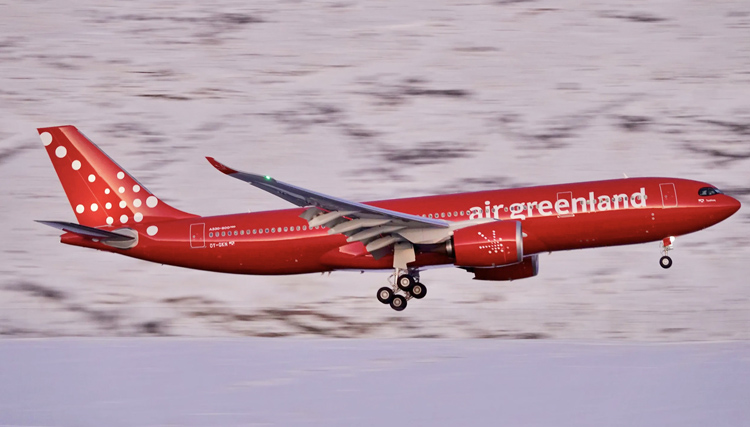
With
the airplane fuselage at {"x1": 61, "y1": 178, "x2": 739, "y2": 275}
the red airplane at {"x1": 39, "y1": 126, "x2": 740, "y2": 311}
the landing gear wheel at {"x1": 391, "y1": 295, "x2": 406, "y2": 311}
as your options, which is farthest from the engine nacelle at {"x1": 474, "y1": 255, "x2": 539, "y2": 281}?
the landing gear wheel at {"x1": 391, "y1": 295, "x2": 406, "y2": 311}

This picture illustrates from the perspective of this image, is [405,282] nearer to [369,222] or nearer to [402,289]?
[402,289]

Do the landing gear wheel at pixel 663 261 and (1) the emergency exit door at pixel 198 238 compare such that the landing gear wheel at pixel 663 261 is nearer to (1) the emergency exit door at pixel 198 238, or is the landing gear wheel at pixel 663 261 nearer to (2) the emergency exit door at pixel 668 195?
(2) the emergency exit door at pixel 668 195

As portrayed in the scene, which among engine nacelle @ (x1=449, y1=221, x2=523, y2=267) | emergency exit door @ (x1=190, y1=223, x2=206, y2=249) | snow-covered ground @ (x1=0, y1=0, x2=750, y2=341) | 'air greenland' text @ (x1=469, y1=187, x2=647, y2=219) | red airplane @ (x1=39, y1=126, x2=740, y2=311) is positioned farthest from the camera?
snow-covered ground @ (x1=0, y1=0, x2=750, y2=341)

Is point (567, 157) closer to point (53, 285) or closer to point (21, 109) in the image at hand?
point (53, 285)

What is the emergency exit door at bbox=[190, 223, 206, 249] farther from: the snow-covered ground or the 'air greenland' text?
the snow-covered ground

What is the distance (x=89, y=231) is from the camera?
3491 centimetres

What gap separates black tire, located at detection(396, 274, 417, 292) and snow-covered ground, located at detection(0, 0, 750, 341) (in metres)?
13.2

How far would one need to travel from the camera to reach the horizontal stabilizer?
111 ft

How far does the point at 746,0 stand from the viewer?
77.7 m

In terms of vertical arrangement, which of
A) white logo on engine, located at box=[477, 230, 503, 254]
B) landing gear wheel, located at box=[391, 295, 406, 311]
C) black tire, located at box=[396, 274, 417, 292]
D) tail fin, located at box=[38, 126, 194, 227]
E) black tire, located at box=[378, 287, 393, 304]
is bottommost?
landing gear wheel, located at box=[391, 295, 406, 311]

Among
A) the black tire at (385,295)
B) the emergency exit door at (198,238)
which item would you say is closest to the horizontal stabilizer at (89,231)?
the emergency exit door at (198,238)

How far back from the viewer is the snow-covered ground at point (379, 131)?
49.5m

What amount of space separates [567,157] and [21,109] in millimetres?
38870

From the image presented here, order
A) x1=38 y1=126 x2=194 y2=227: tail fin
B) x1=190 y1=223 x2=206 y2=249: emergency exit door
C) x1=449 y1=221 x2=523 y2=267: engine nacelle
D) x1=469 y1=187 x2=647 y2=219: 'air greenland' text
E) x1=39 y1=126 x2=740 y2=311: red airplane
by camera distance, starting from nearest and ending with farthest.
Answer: x1=449 y1=221 x2=523 y2=267: engine nacelle
x1=39 y1=126 x2=740 y2=311: red airplane
x1=469 y1=187 x2=647 y2=219: 'air greenland' text
x1=190 y1=223 x2=206 y2=249: emergency exit door
x1=38 y1=126 x2=194 y2=227: tail fin
